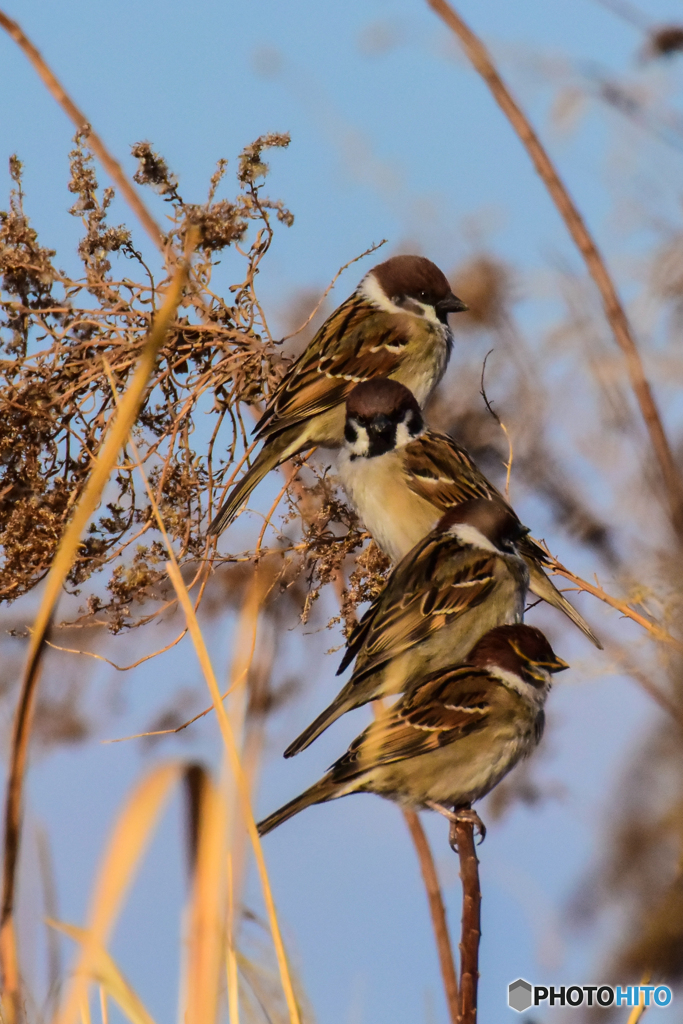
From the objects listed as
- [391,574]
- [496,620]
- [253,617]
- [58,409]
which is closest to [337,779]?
[391,574]

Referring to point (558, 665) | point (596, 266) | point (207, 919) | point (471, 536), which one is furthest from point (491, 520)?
point (207, 919)

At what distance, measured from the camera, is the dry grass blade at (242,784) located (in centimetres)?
156

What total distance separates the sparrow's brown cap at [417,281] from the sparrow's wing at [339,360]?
12 centimetres

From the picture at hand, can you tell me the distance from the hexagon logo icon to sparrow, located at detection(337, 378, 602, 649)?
1.13 meters

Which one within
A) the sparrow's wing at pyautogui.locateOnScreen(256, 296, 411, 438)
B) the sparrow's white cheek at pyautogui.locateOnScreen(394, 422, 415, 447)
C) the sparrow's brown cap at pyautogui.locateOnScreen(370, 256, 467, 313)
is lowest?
the sparrow's white cheek at pyautogui.locateOnScreen(394, 422, 415, 447)

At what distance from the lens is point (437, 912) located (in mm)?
2461

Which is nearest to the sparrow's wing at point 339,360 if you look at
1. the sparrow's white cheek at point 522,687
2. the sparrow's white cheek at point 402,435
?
the sparrow's white cheek at point 402,435

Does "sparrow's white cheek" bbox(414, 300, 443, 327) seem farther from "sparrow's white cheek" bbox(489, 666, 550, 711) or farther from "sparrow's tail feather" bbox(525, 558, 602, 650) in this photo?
"sparrow's white cheek" bbox(489, 666, 550, 711)

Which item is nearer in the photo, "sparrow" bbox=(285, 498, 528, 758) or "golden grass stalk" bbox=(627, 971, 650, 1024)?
"golden grass stalk" bbox=(627, 971, 650, 1024)

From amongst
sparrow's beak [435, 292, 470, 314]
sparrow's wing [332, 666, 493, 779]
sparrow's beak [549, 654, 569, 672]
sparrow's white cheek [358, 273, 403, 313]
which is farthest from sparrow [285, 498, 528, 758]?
sparrow's white cheek [358, 273, 403, 313]

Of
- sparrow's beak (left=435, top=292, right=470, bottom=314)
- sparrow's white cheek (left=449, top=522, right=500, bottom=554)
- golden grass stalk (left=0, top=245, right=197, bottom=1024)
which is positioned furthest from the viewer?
sparrow's beak (left=435, top=292, right=470, bottom=314)

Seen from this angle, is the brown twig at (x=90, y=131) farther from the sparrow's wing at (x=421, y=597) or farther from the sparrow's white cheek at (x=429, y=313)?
the sparrow's white cheek at (x=429, y=313)

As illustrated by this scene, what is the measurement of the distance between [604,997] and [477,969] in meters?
0.59

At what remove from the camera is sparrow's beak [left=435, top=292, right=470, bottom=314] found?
3873 mm
